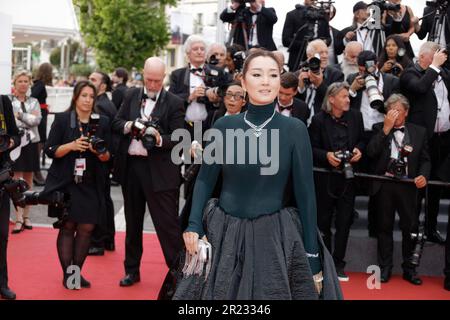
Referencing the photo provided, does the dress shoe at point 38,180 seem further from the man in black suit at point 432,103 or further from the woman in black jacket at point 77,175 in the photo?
the man in black suit at point 432,103

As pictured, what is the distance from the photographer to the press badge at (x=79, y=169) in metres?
6.35

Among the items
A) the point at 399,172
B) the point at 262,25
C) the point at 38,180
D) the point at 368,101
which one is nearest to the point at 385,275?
the point at 399,172

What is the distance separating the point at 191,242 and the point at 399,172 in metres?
3.45

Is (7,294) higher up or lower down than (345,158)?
lower down

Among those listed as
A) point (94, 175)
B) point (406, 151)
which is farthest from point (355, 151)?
point (94, 175)

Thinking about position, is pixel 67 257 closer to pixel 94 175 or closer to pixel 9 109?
pixel 94 175

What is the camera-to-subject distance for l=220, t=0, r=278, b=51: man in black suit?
8.39 meters

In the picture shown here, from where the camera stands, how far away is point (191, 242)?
383 cm

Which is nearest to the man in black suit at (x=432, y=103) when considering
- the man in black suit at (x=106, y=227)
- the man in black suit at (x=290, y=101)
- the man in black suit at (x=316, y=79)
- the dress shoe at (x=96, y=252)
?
the man in black suit at (x=316, y=79)

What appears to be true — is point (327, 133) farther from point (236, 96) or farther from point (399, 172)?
point (236, 96)

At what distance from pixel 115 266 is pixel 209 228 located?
3.57 metres

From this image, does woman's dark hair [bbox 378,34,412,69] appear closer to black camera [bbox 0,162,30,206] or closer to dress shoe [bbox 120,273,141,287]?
dress shoe [bbox 120,273,141,287]

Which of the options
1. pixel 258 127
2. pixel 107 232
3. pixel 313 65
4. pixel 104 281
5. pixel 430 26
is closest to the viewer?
pixel 258 127
